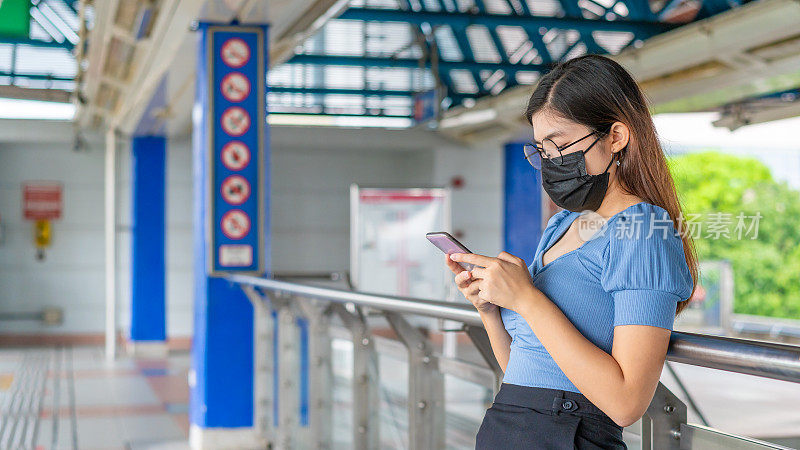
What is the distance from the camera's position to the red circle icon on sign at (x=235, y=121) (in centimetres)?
555

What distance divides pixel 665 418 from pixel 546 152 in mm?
497

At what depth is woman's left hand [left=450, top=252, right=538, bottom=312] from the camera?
1228 mm

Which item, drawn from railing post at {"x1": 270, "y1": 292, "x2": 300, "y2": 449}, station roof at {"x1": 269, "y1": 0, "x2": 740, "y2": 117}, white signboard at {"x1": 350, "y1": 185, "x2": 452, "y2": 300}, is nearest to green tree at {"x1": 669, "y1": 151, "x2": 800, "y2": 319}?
station roof at {"x1": 269, "y1": 0, "x2": 740, "y2": 117}

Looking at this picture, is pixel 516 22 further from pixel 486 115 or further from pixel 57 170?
pixel 57 170

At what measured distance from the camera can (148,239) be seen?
11.5m

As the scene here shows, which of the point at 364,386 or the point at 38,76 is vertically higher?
the point at 38,76

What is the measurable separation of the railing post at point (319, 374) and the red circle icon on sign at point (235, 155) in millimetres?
1681

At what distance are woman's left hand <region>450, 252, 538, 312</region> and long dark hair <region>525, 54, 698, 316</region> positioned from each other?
19cm

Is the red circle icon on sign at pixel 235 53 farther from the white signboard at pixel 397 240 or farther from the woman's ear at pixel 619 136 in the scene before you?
the woman's ear at pixel 619 136

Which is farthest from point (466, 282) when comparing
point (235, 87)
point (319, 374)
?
point (235, 87)

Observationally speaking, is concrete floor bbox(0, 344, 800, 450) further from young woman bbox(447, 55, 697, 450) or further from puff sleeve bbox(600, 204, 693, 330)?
puff sleeve bbox(600, 204, 693, 330)

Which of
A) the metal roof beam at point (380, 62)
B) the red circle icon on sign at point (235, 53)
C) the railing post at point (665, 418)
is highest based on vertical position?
the metal roof beam at point (380, 62)

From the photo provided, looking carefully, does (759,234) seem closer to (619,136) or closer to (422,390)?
(422,390)

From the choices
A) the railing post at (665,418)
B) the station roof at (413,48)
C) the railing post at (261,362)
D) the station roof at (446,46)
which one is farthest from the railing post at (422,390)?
the station roof at (446,46)
